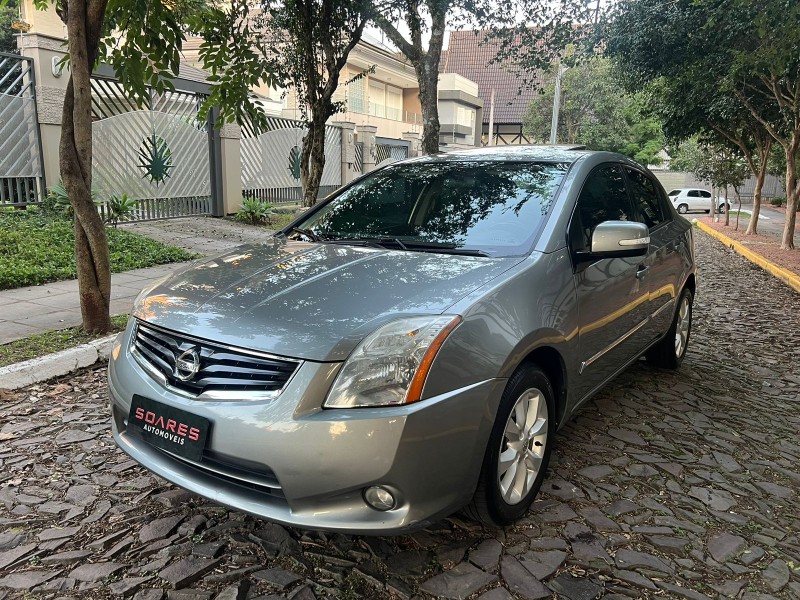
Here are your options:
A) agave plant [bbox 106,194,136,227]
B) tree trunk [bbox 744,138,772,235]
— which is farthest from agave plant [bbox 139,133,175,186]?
tree trunk [bbox 744,138,772,235]

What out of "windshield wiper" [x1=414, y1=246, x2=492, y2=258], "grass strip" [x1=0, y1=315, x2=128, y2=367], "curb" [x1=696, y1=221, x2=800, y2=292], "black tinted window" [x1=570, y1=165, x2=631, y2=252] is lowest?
"curb" [x1=696, y1=221, x2=800, y2=292]

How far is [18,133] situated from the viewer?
29.5 ft

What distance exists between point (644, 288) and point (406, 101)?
35.5 metres

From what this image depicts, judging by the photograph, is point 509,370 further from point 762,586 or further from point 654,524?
point 762,586

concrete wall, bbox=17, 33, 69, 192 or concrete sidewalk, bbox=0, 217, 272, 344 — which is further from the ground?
concrete wall, bbox=17, 33, 69, 192

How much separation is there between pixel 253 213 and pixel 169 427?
11049mm

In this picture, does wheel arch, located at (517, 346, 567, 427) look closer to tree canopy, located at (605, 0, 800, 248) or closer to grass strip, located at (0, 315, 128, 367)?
grass strip, located at (0, 315, 128, 367)

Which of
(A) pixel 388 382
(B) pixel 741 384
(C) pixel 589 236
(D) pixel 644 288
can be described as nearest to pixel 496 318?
(A) pixel 388 382

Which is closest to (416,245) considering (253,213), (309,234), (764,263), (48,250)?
(309,234)

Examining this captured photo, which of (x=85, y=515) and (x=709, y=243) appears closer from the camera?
(x=85, y=515)

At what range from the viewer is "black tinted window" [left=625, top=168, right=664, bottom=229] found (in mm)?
4297

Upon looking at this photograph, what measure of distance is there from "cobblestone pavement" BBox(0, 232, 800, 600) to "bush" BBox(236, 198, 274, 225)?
354 inches

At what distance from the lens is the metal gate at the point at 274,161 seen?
1411 centimetres

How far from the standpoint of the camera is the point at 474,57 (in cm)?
5206
